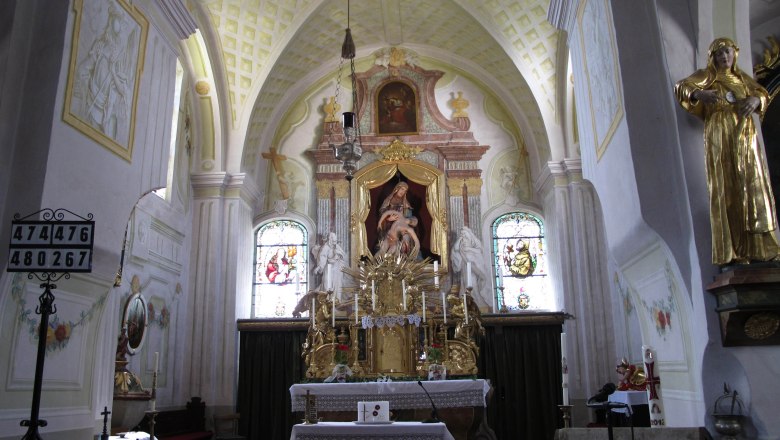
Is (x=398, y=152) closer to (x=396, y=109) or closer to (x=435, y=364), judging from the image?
(x=396, y=109)

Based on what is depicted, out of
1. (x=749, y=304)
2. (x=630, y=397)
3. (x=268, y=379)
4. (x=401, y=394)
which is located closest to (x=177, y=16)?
(x=401, y=394)

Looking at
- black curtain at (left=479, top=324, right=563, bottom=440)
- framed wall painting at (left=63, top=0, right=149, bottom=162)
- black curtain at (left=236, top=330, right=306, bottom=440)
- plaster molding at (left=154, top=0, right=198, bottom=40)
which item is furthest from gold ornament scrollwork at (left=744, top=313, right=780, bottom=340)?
black curtain at (left=236, top=330, right=306, bottom=440)

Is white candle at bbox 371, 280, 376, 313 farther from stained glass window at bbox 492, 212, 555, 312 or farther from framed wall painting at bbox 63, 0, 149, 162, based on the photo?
framed wall painting at bbox 63, 0, 149, 162

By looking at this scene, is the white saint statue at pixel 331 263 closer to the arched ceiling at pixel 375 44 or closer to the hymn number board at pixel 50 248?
the arched ceiling at pixel 375 44

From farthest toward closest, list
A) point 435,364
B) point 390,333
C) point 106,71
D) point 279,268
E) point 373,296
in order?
1. point 279,268
2. point 373,296
3. point 390,333
4. point 435,364
5. point 106,71

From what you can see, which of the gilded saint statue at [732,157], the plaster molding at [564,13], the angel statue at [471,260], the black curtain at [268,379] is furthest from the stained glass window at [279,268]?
the gilded saint statue at [732,157]

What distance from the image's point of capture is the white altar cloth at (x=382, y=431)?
645 centimetres

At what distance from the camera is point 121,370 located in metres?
8.72

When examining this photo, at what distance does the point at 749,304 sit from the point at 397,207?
9.24 meters

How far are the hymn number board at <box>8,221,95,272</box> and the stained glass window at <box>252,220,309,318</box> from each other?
9264 millimetres

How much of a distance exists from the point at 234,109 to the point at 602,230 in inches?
290

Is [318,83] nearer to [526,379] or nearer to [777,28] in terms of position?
[526,379]

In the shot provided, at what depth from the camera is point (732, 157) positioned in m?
5.55

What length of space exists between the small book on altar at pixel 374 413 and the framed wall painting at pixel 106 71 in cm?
360
